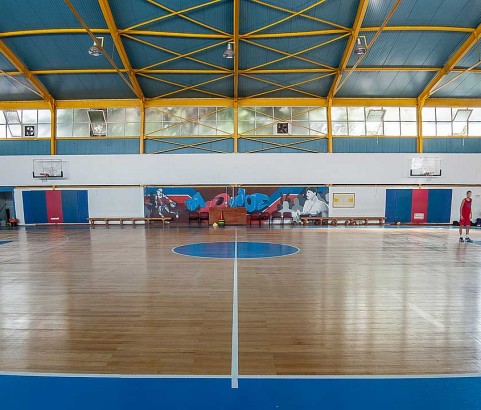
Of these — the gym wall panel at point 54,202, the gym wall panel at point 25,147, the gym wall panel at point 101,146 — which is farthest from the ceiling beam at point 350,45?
the gym wall panel at point 54,202

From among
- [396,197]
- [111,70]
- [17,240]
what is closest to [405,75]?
[396,197]

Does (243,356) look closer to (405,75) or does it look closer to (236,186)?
(236,186)

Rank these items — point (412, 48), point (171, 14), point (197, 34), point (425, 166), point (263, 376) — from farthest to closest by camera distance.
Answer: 1. point (425, 166)
2. point (412, 48)
3. point (197, 34)
4. point (171, 14)
5. point (263, 376)

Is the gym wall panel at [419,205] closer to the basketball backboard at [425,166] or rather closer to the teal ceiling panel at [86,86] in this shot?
the basketball backboard at [425,166]

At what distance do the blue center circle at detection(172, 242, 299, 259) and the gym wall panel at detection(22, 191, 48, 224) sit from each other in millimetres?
13778

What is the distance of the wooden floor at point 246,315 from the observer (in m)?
3.38

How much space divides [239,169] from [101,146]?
8.90 meters

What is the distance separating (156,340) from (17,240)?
41.2 ft

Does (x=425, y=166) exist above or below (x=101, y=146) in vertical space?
below

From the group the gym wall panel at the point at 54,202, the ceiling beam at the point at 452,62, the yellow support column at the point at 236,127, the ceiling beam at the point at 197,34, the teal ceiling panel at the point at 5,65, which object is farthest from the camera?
the gym wall panel at the point at 54,202

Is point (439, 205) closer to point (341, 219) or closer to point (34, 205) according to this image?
Answer: point (341, 219)

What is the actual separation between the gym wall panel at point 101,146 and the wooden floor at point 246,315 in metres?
12.4

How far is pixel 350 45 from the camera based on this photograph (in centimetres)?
1580

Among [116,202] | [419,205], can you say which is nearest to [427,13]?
[419,205]
